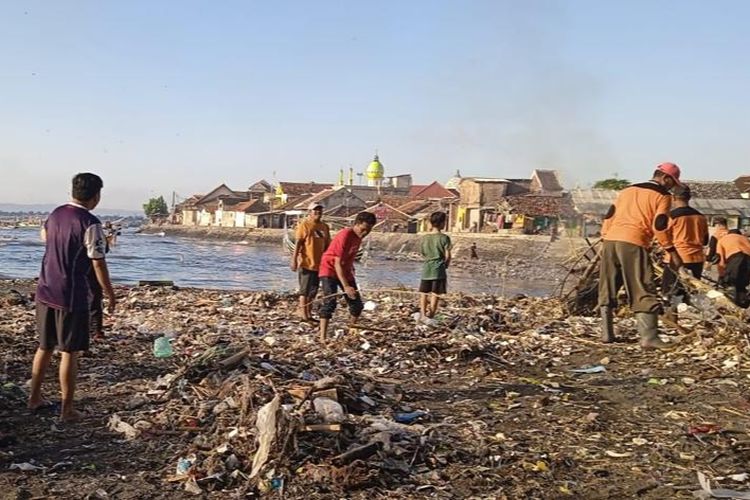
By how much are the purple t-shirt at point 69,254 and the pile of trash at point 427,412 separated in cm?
81

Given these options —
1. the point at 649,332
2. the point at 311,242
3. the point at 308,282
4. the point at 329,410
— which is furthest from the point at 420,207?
the point at 329,410

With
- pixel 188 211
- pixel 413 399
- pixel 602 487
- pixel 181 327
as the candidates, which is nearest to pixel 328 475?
pixel 602 487

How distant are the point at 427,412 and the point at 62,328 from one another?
2.35m

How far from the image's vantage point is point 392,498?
10.3 feet

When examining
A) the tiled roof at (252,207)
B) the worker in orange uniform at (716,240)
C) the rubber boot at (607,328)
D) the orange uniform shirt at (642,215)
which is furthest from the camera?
the tiled roof at (252,207)

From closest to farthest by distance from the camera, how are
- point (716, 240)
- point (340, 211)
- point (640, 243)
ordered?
1. point (640, 243)
2. point (716, 240)
3. point (340, 211)

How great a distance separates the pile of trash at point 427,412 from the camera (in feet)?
10.9

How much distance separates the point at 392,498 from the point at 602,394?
247 centimetres

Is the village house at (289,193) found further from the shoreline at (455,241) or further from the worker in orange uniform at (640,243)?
the worker in orange uniform at (640,243)

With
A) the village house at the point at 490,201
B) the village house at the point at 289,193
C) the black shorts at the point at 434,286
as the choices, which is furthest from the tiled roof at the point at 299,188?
the black shorts at the point at 434,286

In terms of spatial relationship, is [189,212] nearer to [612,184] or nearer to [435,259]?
[612,184]

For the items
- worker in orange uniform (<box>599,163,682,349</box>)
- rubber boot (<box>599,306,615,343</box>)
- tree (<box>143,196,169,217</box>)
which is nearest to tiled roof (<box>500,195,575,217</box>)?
rubber boot (<box>599,306,615,343</box>)

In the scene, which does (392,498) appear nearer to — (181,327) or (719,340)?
(719,340)

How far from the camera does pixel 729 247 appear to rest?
336 inches
